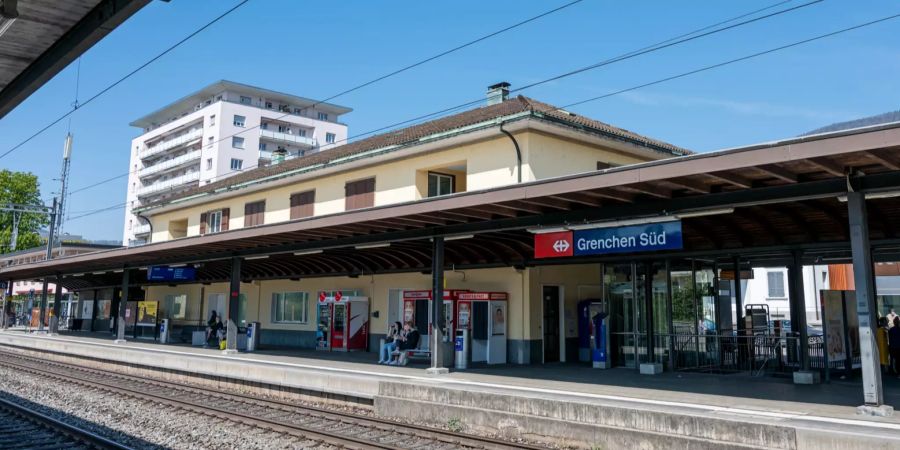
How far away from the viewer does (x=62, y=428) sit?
11.1 m

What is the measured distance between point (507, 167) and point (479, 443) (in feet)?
31.2

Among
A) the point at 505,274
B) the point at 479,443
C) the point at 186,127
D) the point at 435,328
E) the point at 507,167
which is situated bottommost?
the point at 479,443

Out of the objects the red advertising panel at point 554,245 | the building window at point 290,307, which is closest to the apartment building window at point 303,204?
the building window at point 290,307

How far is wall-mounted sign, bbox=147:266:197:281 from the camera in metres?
24.5

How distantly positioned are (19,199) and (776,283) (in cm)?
7100

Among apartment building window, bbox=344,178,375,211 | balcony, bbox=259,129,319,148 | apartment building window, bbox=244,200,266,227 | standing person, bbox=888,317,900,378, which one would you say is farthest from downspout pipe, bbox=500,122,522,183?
balcony, bbox=259,129,319,148

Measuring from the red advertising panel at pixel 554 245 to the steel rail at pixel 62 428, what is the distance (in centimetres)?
742

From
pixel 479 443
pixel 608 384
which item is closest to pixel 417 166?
pixel 608 384

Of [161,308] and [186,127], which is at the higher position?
[186,127]

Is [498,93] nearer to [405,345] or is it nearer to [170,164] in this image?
[405,345]

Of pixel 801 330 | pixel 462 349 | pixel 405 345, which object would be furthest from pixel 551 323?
pixel 801 330

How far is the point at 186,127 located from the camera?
7756 centimetres

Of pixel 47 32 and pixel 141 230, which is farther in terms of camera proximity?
pixel 141 230

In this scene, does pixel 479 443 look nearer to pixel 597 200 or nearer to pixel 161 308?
pixel 597 200
